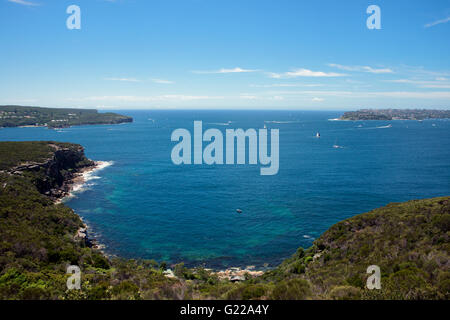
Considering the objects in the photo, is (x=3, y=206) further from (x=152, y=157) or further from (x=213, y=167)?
(x=152, y=157)

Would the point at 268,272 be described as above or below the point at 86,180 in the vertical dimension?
below

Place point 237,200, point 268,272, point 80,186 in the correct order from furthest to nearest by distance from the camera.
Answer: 1. point 80,186
2. point 237,200
3. point 268,272

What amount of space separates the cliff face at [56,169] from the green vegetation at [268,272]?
9726 millimetres

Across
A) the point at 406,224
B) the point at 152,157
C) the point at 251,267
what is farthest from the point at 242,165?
the point at 406,224

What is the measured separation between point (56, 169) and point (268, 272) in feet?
180

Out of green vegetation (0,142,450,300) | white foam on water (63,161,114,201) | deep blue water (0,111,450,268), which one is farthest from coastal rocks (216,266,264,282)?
white foam on water (63,161,114,201)

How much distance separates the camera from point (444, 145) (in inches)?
4619

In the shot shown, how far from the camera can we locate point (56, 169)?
6366 centimetres

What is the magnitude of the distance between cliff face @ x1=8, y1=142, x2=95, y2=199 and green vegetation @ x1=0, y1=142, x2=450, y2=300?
9726mm

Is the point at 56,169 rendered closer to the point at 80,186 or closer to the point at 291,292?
the point at 80,186

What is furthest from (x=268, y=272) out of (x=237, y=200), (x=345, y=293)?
(x=237, y=200)

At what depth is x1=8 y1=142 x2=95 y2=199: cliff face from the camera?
Answer: 53.6 meters

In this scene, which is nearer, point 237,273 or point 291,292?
point 291,292
